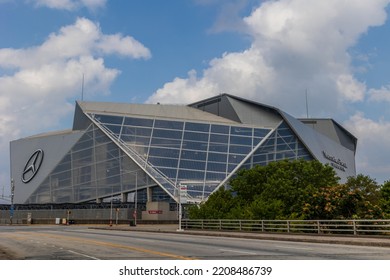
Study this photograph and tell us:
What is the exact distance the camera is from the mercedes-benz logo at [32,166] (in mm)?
91375

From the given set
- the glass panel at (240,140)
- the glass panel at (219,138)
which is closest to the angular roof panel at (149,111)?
the glass panel at (219,138)

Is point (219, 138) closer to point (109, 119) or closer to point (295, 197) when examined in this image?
point (109, 119)

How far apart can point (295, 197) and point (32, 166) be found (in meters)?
64.4

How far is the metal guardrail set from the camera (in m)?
29.0

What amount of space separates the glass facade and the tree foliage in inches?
786

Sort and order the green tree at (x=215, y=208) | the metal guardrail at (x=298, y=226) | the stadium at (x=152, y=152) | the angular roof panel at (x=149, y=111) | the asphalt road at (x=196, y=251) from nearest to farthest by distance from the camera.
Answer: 1. the asphalt road at (x=196, y=251)
2. the metal guardrail at (x=298, y=226)
3. the green tree at (x=215, y=208)
4. the stadium at (x=152, y=152)
5. the angular roof panel at (x=149, y=111)

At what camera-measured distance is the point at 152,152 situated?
78.1 metres

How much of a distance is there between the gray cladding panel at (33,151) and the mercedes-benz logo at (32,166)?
82 cm

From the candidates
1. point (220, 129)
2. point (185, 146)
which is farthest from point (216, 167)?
point (220, 129)

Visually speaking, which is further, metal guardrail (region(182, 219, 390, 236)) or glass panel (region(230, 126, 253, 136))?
glass panel (region(230, 126, 253, 136))

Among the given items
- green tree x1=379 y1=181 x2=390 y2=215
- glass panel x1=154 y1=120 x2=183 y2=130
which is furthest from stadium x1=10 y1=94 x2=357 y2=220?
green tree x1=379 y1=181 x2=390 y2=215

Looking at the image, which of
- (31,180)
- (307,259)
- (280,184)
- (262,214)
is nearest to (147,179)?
(31,180)

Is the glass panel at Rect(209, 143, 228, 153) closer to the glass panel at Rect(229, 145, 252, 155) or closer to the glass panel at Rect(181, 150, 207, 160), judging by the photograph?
the glass panel at Rect(229, 145, 252, 155)

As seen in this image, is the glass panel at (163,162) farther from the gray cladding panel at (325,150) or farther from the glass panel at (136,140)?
the gray cladding panel at (325,150)
